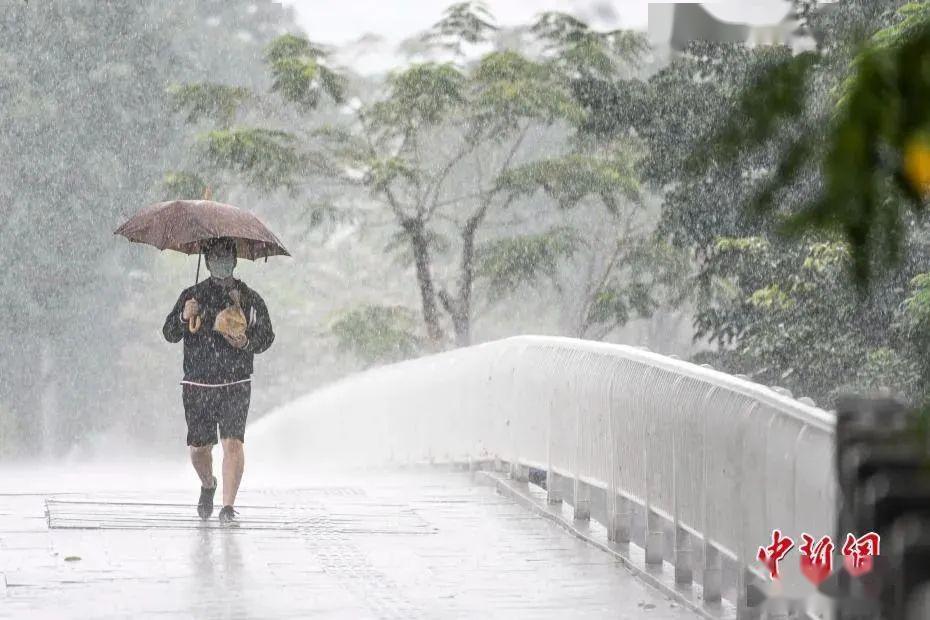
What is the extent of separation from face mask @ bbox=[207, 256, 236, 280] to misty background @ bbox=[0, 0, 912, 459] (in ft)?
11.0

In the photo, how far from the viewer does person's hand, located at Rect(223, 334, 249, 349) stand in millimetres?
10227

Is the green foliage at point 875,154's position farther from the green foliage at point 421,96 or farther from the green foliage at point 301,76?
the green foliage at point 421,96

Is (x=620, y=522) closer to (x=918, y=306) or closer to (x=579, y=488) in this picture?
(x=579, y=488)

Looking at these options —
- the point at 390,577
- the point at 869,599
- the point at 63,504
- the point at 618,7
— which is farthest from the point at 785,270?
the point at 618,7

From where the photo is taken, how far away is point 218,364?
34.0 feet

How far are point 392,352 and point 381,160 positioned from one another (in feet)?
10.2

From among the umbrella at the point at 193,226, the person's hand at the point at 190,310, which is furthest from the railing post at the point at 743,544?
the umbrella at the point at 193,226

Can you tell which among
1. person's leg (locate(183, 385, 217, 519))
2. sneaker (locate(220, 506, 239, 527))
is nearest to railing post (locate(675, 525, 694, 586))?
sneaker (locate(220, 506, 239, 527))

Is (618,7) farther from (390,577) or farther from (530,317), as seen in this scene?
(390,577)

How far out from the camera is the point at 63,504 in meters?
11.1

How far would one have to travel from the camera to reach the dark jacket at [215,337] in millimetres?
10305

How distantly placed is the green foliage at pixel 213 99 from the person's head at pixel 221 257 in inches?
592

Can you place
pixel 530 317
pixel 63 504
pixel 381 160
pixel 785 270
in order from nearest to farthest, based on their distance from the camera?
pixel 63 504 < pixel 785 270 < pixel 381 160 < pixel 530 317

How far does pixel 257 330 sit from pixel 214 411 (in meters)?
0.51
